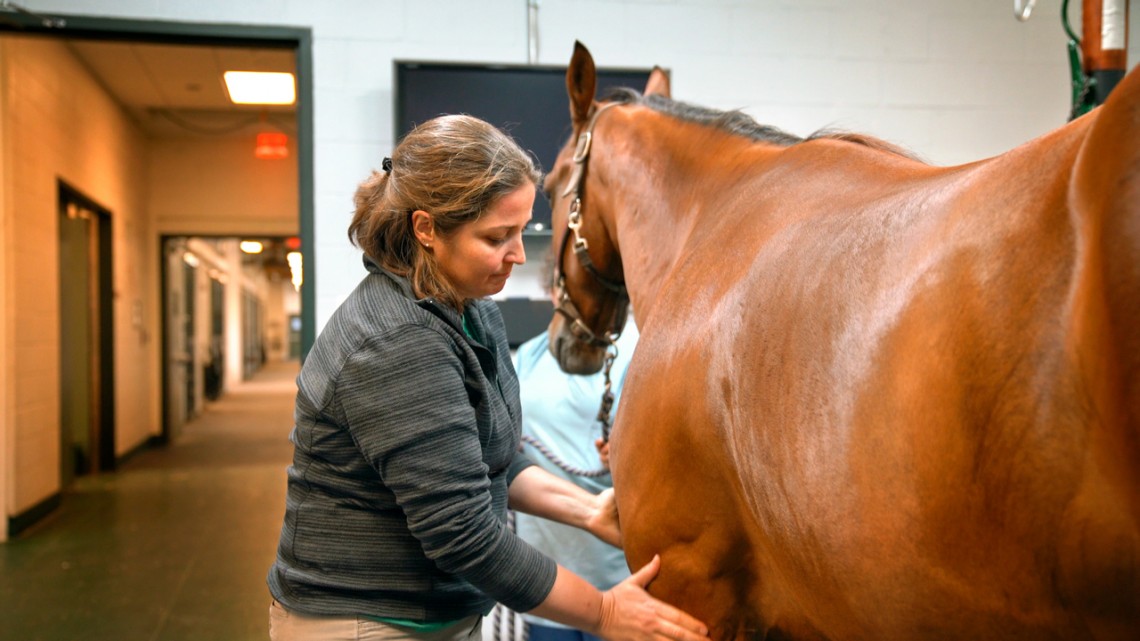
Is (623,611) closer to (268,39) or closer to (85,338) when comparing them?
(268,39)

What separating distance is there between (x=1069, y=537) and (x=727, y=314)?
437 mm

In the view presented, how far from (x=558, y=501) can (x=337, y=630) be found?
45cm

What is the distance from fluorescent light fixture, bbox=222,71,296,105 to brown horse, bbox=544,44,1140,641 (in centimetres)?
469

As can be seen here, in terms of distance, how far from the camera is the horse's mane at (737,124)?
3.47 feet

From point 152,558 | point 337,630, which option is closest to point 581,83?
point 337,630

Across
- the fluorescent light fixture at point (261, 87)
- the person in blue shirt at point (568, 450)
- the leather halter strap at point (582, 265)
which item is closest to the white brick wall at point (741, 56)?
the person in blue shirt at point (568, 450)

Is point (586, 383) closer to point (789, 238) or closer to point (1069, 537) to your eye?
point (789, 238)

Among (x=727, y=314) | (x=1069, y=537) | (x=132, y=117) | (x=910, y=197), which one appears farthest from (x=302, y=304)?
(x=132, y=117)

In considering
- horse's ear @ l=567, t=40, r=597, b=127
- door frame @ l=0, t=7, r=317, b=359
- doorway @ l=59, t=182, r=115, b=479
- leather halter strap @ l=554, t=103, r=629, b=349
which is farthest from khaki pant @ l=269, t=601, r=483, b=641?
doorway @ l=59, t=182, r=115, b=479

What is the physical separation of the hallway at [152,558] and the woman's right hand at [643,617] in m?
2.48

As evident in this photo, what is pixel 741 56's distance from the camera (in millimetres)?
3279

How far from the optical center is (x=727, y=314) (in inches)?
35.6

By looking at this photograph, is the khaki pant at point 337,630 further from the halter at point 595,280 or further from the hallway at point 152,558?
the hallway at point 152,558

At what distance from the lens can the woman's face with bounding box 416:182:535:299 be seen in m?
1.08
